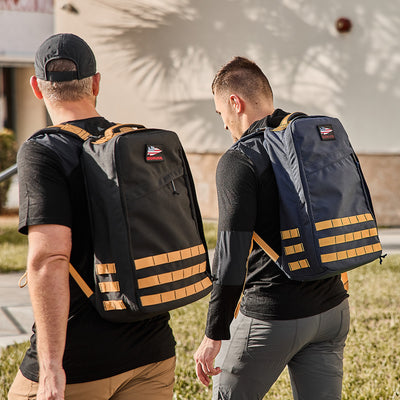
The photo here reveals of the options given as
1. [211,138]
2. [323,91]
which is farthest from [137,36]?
[323,91]

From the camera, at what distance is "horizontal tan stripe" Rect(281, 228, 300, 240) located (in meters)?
2.53

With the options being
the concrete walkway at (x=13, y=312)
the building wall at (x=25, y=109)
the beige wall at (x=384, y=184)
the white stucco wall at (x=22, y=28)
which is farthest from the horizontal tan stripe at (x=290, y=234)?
the building wall at (x=25, y=109)

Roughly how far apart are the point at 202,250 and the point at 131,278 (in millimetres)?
347

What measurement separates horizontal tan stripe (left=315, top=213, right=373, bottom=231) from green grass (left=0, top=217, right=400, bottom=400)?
2.13 meters

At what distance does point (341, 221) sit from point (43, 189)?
1.16m

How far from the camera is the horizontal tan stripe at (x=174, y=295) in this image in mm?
2057

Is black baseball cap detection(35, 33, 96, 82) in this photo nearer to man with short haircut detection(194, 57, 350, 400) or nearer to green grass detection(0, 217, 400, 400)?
man with short haircut detection(194, 57, 350, 400)

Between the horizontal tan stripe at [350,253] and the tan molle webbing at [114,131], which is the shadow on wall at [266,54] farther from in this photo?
the tan molle webbing at [114,131]

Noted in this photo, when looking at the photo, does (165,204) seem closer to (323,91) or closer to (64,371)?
(64,371)

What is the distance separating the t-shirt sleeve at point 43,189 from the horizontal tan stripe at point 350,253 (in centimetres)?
99

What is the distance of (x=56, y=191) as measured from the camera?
79.9 inches

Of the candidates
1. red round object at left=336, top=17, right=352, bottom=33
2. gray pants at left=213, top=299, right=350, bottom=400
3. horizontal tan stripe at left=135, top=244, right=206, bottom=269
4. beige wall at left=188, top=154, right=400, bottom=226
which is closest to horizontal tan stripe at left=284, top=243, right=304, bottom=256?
gray pants at left=213, top=299, right=350, bottom=400

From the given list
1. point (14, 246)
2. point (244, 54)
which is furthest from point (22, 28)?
point (14, 246)

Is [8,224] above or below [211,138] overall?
below
